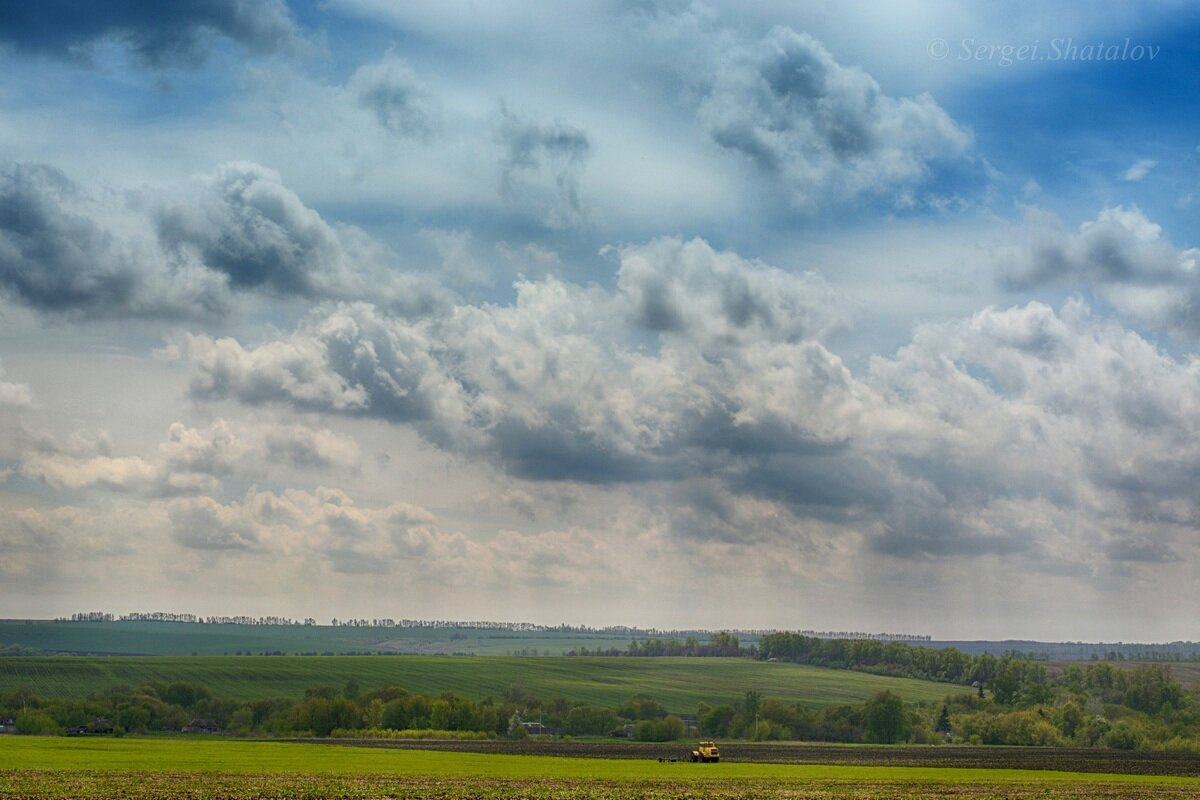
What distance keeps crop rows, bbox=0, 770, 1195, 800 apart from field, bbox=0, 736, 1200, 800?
99mm

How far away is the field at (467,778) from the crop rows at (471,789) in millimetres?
99

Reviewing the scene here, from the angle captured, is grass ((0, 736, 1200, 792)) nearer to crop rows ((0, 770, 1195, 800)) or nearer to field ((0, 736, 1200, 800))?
field ((0, 736, 1200, 800))

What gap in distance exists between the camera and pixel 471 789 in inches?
3445

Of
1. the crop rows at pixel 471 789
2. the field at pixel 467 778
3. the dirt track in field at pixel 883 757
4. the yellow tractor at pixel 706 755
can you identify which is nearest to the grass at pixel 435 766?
the field at pixel 467 778

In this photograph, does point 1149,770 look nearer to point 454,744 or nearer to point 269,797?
point 454,744

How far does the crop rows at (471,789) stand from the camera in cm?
7856

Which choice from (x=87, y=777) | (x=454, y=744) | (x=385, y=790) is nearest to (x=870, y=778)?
(x=385, y=790)

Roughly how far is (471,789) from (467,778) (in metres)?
13.6

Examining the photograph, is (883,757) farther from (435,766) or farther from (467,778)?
(467,778)

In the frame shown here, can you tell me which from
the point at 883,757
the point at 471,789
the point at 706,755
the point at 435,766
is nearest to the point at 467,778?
the point at 471,789

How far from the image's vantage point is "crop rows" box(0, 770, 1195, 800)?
7856 cm

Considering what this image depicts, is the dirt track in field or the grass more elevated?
the grass

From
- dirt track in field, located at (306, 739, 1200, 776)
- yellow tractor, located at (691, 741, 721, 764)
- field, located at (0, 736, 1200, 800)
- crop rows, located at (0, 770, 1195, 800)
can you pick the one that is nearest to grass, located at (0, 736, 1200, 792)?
field, located at (0, 736, 1200, 800)

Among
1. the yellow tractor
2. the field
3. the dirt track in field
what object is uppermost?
the field
